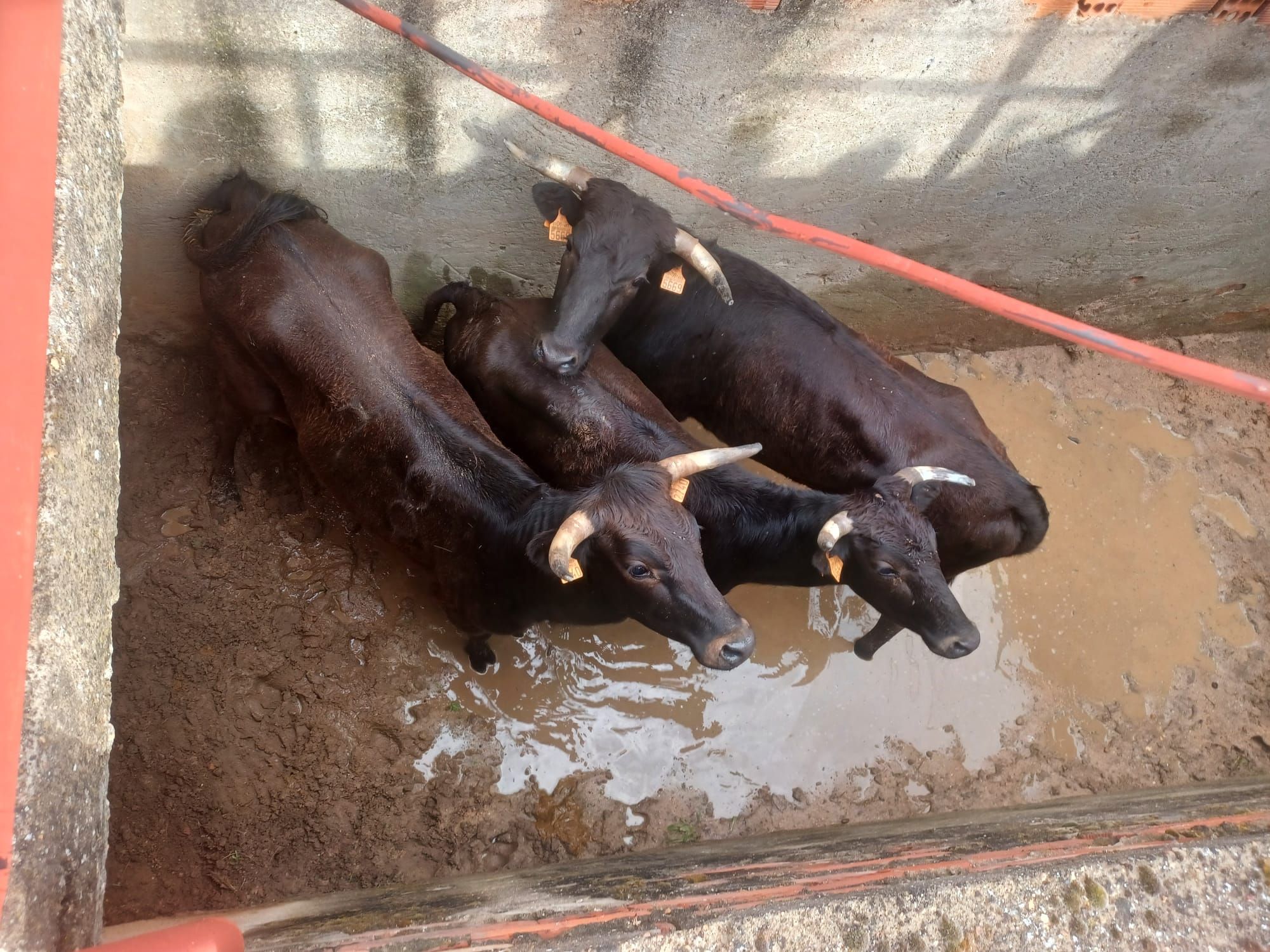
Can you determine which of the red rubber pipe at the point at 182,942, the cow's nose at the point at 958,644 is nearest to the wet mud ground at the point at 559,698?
the cow's nose at the point at 958,644

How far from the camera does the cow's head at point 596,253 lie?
3998 mm

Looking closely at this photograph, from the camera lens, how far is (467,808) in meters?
4.16

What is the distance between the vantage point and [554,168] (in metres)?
3.91

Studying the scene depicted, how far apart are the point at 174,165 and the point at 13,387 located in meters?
2.55

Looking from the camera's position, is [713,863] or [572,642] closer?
[713,863]

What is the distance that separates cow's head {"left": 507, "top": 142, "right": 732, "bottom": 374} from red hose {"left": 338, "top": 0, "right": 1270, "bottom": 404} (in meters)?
0.97

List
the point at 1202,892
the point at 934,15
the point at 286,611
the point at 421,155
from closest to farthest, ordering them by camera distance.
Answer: the point at 1202,892 → the point at 934,15 → the point at 421,155 → the point at 286,611

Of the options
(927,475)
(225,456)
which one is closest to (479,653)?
(225,456)

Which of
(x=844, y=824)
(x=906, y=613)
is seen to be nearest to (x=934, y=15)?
(x=906, y=613)

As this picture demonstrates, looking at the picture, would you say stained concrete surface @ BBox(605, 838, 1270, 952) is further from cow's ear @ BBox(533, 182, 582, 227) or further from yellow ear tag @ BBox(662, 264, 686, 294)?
cow's ear @ BBox(533, 182, 582, 227)

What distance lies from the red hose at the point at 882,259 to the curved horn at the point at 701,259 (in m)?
1.16

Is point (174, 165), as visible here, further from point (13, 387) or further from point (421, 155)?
point (13, 387)

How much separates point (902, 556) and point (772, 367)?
50.6 inches

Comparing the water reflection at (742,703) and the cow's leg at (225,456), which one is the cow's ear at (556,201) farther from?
the water reflection at (742,703)
